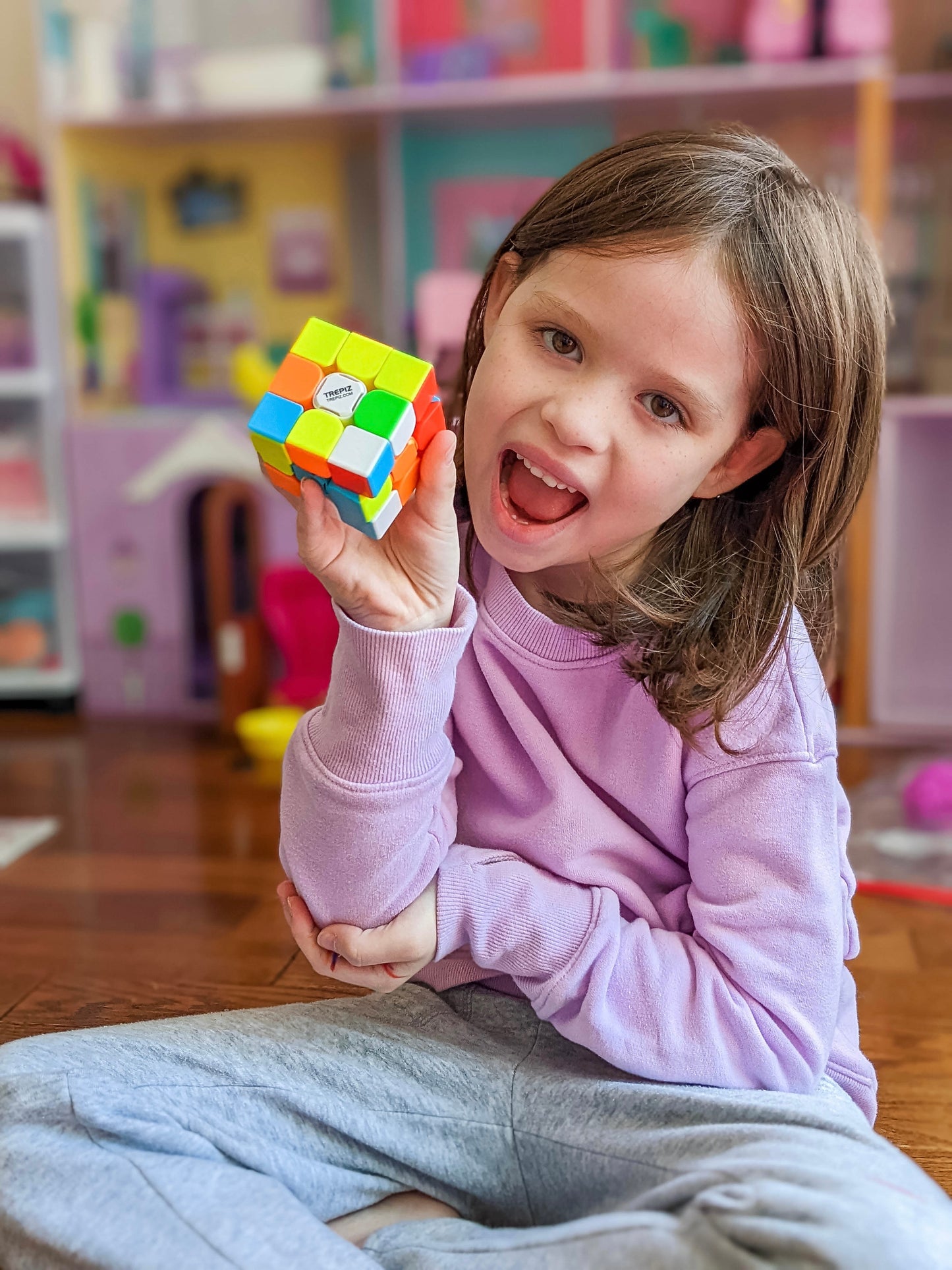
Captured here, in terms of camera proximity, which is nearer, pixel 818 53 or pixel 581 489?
pixel 581 489

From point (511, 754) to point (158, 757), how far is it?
1.26 m

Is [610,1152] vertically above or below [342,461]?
below

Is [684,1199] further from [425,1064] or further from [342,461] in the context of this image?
[342,461]

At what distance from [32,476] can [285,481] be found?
1.69m

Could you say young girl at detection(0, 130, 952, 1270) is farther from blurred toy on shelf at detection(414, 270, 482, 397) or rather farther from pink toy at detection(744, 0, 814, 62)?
pink toy at detection(744, 0, 814, 62)

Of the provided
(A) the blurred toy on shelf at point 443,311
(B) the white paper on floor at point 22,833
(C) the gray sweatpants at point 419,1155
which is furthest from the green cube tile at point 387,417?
(A) the blurred toy on shelf at point 443,311

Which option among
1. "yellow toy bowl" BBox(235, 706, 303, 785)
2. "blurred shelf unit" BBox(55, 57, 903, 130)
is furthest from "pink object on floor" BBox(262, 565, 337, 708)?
"blurred shelf unit" BBox(55, 57, 903, 130)

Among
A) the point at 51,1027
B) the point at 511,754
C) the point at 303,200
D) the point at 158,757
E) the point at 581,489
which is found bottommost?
the point at 158,757

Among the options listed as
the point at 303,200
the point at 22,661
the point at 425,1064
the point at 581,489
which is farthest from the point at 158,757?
the point at 581,489

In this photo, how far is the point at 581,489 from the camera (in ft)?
2.32

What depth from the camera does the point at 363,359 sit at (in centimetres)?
64

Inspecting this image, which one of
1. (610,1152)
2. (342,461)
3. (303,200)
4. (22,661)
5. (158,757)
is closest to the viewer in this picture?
(342,461)

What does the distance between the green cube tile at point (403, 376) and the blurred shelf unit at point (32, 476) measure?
5.44ft

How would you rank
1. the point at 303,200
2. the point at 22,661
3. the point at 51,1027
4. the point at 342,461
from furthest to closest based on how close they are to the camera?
the point at 303,200 < the point at 22,661 < the point at 51,1027 < the point at 342,461
